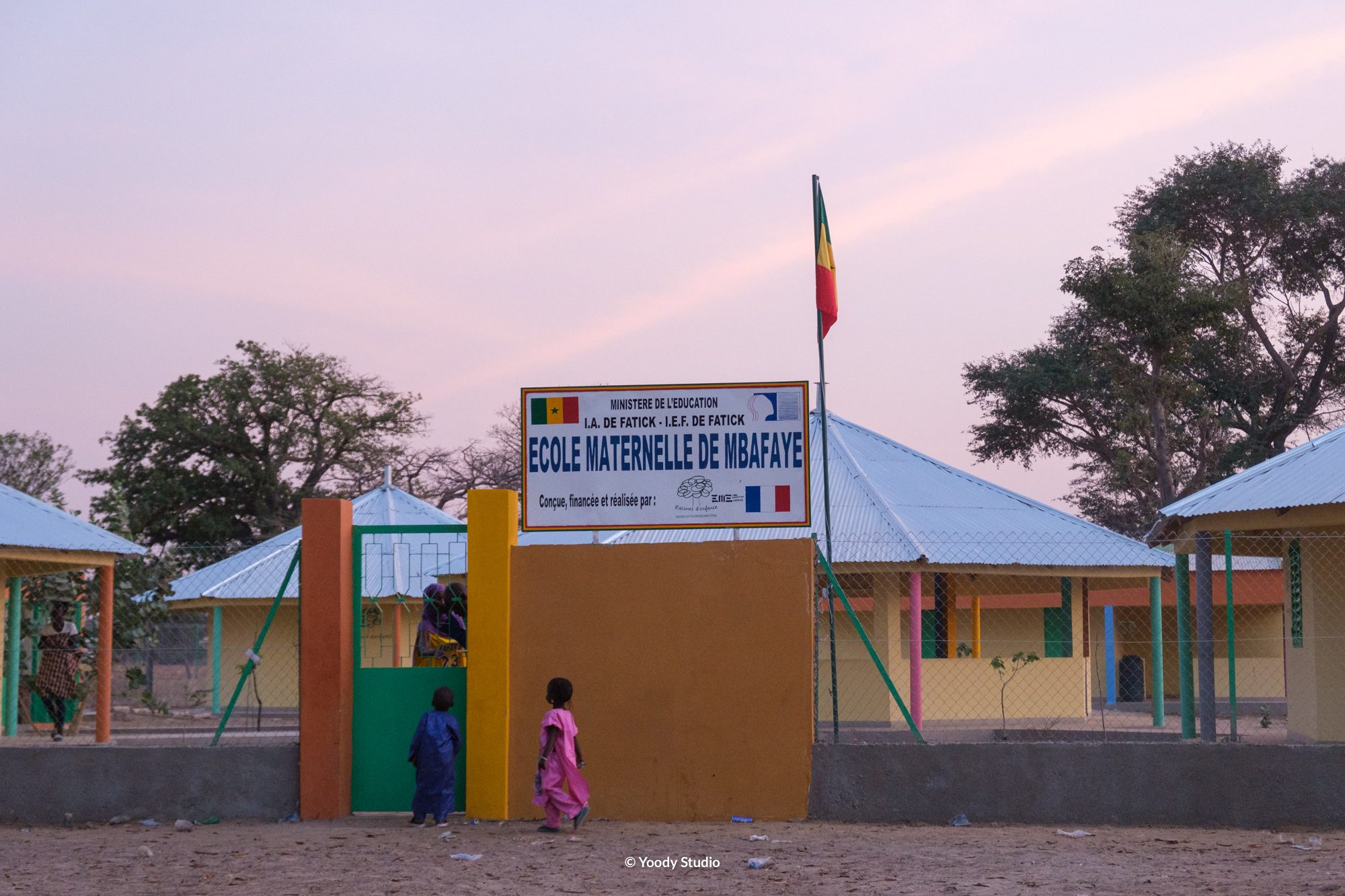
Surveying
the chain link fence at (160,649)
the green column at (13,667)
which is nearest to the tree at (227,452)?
the chain link fence at (160,649)

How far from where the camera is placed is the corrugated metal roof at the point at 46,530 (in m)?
15.4

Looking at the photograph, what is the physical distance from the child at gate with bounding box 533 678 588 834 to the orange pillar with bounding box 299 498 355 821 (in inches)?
60.0

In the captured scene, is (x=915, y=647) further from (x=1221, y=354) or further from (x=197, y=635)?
(x=1221, y=354)

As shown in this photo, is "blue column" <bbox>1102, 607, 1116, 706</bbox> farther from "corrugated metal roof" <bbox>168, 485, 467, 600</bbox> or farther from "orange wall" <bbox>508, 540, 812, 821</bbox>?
"orange wall" <bbox>508, 540, 812, 821</bbox>

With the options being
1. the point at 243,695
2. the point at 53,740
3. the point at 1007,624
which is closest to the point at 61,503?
the point at 243,695

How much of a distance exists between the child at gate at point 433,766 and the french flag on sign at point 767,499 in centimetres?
271

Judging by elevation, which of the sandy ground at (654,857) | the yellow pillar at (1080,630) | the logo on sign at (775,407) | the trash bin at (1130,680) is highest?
the logo on sign at (775,407)

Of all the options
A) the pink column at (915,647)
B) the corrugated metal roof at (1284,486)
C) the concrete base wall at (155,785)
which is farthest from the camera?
the pink column at (915,647)

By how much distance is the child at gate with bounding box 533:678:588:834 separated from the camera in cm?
969

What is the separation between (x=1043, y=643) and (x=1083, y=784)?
14.1 metres

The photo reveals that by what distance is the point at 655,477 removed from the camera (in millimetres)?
10656

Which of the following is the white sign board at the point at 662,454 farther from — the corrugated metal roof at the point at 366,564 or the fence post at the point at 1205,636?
the corrugated metal roof at the point at 366,564

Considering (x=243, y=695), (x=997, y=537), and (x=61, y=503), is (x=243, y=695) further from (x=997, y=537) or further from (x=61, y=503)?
(x=997, y=537)

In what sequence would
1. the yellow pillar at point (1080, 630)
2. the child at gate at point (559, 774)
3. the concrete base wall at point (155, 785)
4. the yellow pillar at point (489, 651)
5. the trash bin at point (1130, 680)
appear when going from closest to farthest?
the child at gate at point (559, 774), the yellow pillar at point (489, 651), the concrete base wall at point (155, 785), the yellow pillar at point (1080, 630), the trash bin at point (1130, 680)
